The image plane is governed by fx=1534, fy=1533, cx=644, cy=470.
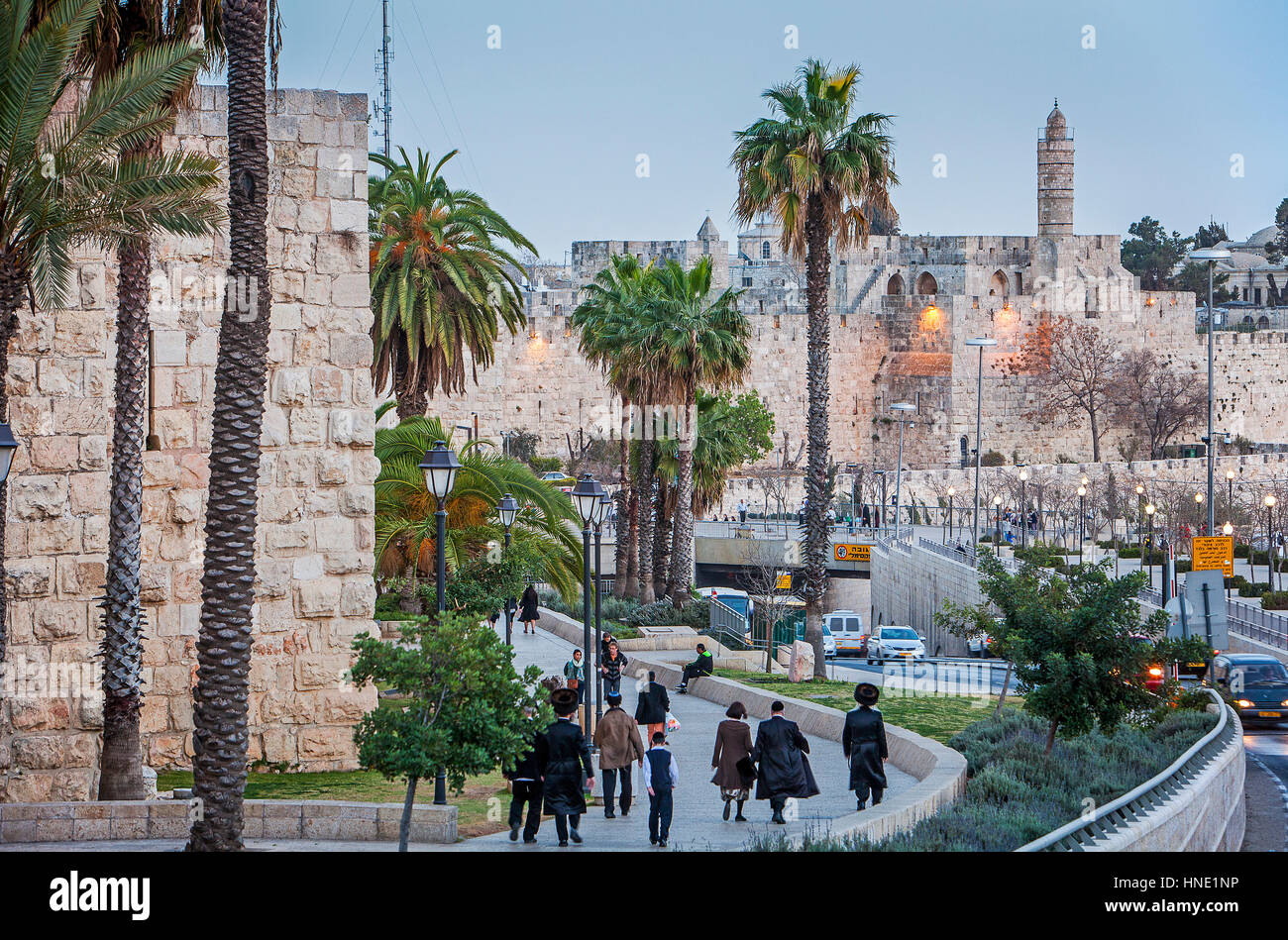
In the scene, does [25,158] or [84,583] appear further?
[84,583]

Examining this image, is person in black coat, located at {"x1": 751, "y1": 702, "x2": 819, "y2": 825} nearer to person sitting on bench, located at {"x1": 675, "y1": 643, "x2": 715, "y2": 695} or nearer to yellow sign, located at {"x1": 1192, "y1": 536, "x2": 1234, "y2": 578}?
person sitting on bench, located at {"x1": 675, "y1": 643, "x2": 715, "y2": 695}

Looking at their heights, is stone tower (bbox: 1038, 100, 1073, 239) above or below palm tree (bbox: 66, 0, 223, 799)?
above

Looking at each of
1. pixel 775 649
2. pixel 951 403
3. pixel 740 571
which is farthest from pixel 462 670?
pixel 951 403

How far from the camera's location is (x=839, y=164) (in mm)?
22078

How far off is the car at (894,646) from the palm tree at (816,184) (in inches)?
265

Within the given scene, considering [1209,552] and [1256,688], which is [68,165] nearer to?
[1256,688]

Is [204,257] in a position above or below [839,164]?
below

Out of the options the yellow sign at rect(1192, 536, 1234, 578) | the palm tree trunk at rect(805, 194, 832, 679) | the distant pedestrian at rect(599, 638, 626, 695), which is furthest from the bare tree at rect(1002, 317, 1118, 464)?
the distant pedestrian at rect(599, 638, 626, 695)

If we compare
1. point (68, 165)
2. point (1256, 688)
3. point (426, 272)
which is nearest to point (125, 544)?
point (68, 165)

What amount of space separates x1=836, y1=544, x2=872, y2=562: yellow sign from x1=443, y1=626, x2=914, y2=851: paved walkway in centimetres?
2705

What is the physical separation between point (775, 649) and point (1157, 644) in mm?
14106

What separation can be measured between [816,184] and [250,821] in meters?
14.7

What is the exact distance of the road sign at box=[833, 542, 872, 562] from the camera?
143 ft

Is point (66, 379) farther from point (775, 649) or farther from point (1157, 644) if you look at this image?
point (775, 649)
